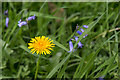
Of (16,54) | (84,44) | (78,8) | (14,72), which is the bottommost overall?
(14,72)

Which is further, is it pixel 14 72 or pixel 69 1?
pixel 69 1

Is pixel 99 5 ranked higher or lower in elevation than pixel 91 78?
higher

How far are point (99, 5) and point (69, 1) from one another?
1.33 feet

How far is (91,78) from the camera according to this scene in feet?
4.33

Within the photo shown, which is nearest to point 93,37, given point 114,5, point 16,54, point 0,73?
point 114,5

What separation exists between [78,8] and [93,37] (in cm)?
67

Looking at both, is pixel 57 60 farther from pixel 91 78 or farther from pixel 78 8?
pixel 78 8

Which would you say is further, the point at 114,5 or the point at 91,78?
the point at 114,5

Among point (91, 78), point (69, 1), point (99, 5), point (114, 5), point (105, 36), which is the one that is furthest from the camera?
point (69, 1)

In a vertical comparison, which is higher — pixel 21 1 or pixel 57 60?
pixel 21 1

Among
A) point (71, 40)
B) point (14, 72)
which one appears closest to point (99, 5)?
point (71, 40)

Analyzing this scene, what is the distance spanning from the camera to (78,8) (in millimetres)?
2193

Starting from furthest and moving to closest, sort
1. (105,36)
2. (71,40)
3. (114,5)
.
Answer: (114,5)
(105,36)
(71,40)

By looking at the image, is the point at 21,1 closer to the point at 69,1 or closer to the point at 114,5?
the point at 69,1
